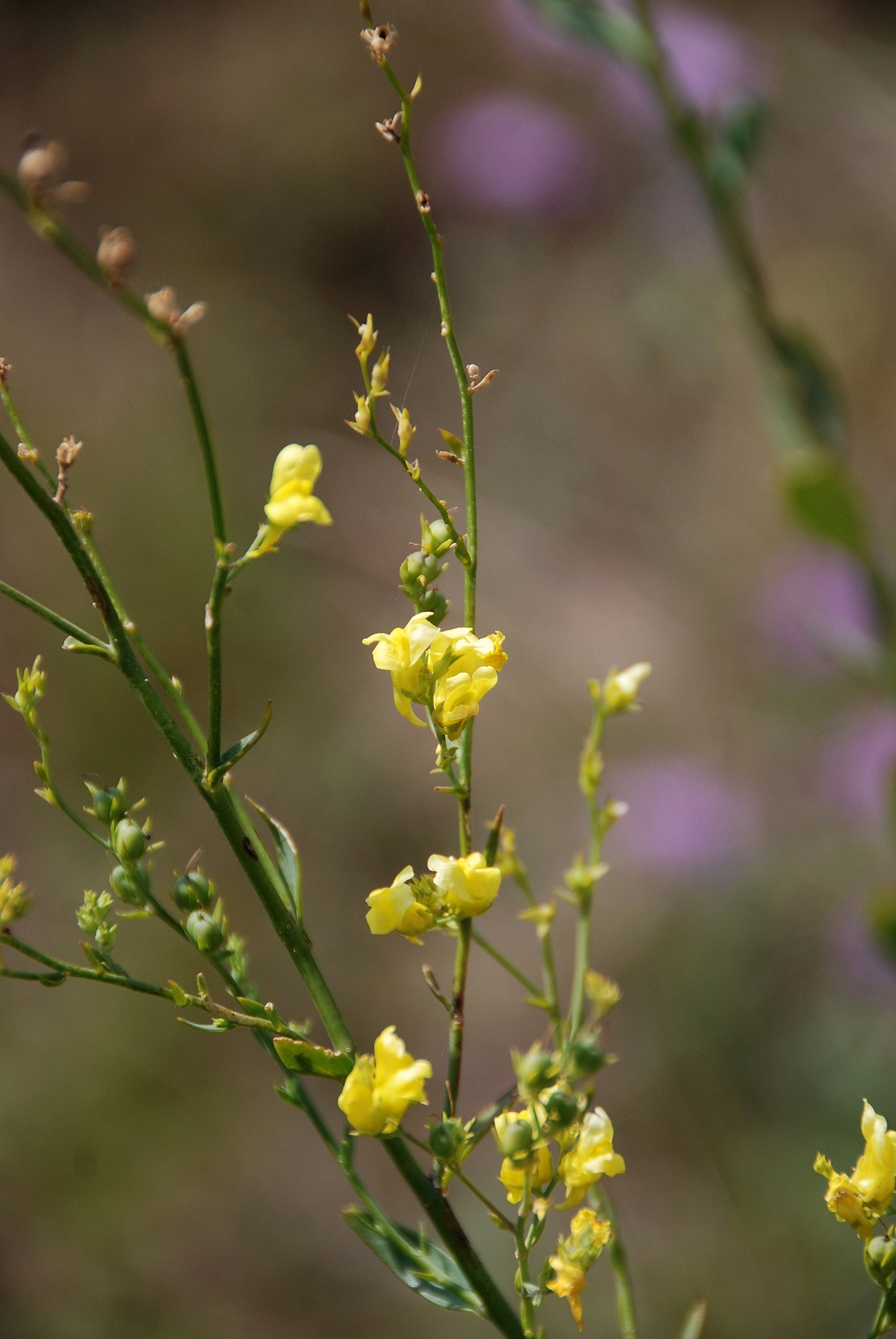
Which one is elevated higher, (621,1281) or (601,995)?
(601,995)

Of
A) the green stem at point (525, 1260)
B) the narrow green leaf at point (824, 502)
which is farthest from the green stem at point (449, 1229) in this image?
the narrow green leaf at point (824, 502)

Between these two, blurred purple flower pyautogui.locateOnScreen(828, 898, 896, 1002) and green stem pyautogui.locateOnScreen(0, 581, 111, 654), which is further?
blurred purple flower pyautogui.locateOnScreen(828, 898, 896, 1002)

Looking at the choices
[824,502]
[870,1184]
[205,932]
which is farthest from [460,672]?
[824,502]

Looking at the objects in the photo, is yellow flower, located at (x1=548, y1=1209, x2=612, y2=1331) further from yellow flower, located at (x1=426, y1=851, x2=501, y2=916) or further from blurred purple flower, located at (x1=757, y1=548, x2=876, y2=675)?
blurred purple flower, located at (x1=757, y1=548, x2=876, y2=675)

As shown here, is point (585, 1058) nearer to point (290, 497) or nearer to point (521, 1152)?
point (521, 1152)

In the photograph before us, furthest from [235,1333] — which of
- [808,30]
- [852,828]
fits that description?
[808,30]

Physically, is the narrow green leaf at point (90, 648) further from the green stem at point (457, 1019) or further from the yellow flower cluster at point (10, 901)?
the green stem at point (457, 1019)

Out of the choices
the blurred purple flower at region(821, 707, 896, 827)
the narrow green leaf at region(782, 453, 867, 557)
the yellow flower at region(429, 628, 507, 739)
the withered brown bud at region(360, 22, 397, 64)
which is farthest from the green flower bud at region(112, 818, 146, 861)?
Answer: the blurred purple flower at region(821, 707, 896, 827)
